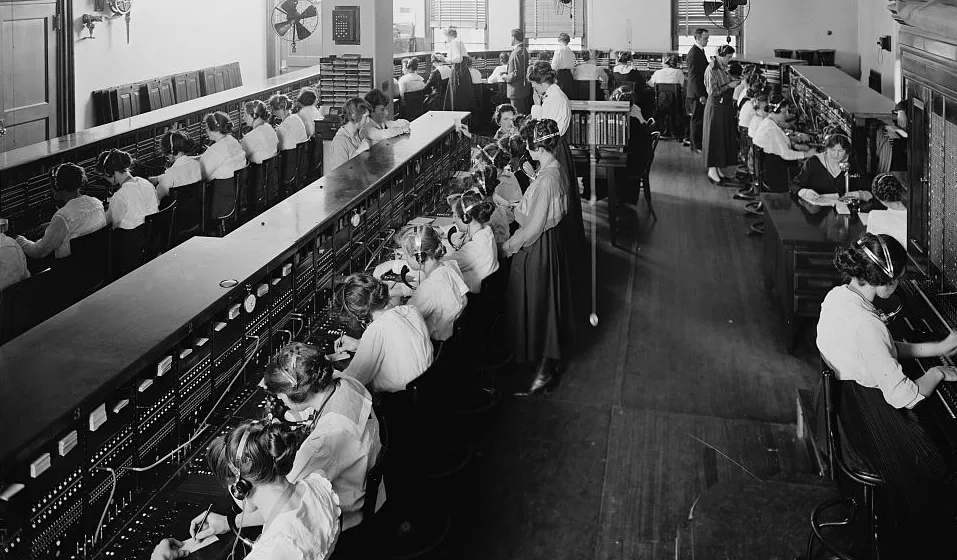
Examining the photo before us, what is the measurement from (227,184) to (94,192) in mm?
886

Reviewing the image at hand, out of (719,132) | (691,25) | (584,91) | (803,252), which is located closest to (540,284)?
(803,252)

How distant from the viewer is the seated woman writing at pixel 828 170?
661cm

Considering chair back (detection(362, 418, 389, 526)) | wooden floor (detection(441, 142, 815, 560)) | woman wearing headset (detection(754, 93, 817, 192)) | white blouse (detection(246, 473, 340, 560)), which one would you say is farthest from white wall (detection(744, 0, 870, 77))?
white blouse (detection(246, 473, 340, 560))

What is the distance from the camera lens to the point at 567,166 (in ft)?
23.0

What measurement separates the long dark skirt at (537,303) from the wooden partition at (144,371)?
1216 millimetres

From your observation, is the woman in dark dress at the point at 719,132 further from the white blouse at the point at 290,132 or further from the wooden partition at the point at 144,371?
the wooden partition at the point at 144,371

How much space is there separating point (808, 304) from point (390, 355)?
9.65ft

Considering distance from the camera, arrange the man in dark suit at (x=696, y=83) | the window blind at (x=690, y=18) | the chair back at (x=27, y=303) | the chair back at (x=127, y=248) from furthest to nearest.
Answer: the window blind at (x=690, y=18), the man in dark suit at (x=696, y=83), the chair back at (x=127, y=248), the chair back at (x=27, y=303)

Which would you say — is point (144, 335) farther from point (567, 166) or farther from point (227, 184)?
point (567, 166)

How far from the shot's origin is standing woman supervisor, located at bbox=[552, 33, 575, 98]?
13.0 m

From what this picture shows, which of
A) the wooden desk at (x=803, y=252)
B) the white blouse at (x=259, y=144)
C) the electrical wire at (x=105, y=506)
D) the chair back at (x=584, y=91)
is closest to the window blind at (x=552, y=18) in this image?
the chair back at (x=584, y=91)

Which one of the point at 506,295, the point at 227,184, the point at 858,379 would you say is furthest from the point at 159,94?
the point at 858,379

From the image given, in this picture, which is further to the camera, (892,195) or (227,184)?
(227,184)

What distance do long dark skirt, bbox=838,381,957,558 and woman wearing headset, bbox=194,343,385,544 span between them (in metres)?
1.65
